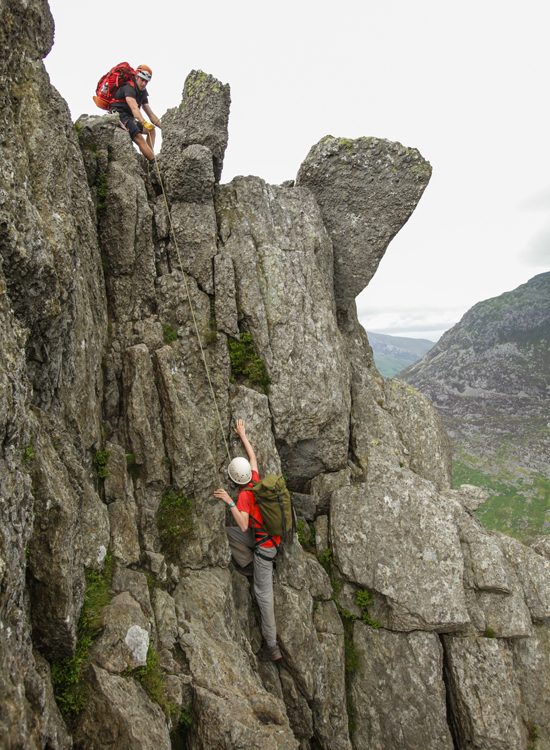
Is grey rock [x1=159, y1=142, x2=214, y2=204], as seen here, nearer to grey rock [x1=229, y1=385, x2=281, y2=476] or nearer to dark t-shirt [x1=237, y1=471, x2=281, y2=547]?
grey rock [x1=229, y1=385, x2=281, y2=476]

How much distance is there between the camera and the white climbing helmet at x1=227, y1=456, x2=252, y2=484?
16509 millimetres

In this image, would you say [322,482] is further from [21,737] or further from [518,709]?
[21,737]

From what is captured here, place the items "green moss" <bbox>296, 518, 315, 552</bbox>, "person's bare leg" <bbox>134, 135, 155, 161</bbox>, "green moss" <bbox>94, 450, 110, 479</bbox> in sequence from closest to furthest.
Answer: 1. "green moss" <bbox>94, 450, 110, 479</bbox>
2. "person's bare leg" <bbox>134, 135, 155, 161</bbox>
3. "green moss" <bbox>296, 518, 315, 552</bbox>

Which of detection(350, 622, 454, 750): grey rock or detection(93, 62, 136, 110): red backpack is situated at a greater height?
detection(93, 62, 136, 110): red backpack

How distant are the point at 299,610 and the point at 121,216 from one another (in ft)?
60.6

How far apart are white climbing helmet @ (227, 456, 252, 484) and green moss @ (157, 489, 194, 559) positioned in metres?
2.05

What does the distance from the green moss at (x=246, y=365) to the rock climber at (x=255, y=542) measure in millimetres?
3826

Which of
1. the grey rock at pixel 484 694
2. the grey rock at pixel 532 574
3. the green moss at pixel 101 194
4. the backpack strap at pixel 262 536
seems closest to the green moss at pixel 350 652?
the grey rock at pixel 484 694

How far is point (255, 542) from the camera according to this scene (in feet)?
56.6

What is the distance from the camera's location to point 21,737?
22.6ft


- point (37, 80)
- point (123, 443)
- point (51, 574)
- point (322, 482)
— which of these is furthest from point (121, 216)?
point (322, 482)

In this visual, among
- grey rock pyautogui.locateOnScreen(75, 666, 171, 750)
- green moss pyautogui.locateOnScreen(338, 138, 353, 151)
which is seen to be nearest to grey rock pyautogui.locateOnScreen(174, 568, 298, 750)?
grey rock pyautogui.locateOnScreen(75, 666, 171, 750)

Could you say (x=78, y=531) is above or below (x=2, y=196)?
below

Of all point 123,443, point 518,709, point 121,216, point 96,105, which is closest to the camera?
point 123,443
